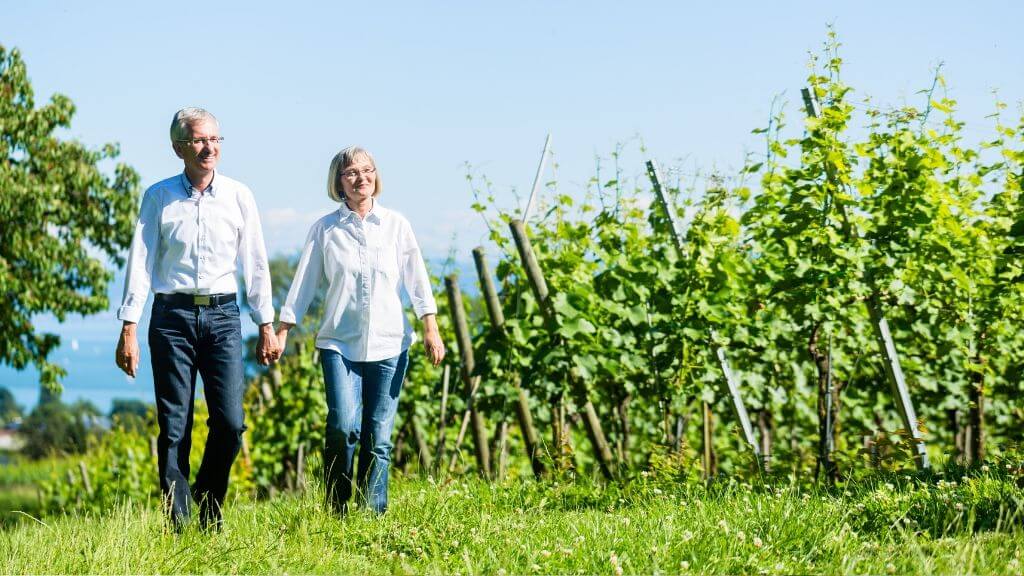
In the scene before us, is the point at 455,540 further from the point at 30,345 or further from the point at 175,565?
the point at 30,345

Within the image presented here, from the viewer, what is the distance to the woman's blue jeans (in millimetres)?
4020

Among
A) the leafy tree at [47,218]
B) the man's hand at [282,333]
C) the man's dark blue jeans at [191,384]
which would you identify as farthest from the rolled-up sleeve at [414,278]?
the leafy tree at [47,218]

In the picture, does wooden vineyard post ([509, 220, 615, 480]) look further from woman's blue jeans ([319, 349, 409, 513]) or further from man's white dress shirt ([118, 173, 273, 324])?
man's white dress shirt ([118, 173, 273, 324])

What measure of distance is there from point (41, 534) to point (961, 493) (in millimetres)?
3380

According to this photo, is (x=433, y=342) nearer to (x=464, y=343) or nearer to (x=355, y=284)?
(x=355, y=284)

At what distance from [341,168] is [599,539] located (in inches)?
70.2

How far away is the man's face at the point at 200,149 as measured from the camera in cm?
377

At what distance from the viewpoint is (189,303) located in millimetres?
3766

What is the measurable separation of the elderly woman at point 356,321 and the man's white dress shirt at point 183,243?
0.86ft

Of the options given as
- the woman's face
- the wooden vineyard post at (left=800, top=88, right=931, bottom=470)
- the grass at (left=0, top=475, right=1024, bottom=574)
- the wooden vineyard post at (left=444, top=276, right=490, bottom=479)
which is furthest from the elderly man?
the wooden vineyard post at (left=800, top=88, right=931, bottom=470)

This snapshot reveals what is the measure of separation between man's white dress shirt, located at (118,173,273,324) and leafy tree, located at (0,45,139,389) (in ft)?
34.9

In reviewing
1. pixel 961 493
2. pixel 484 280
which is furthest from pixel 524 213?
pixel 961 493

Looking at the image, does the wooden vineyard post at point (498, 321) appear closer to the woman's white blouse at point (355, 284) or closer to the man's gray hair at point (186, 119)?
the woman's white blouse at point (355, 284)

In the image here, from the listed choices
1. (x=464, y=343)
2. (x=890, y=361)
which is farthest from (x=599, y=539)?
(x=464, y=343)
